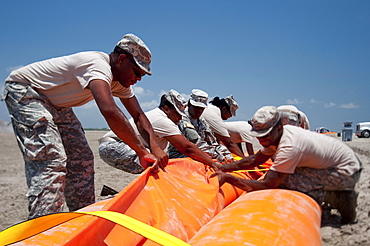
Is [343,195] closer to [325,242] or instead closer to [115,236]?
[325,242]

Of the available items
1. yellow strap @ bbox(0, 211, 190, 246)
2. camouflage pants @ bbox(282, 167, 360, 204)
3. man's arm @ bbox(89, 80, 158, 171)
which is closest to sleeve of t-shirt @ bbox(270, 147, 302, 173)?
camouflage pants @ bbox(282, 167, 360, 204)

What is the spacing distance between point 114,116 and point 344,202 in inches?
82.9

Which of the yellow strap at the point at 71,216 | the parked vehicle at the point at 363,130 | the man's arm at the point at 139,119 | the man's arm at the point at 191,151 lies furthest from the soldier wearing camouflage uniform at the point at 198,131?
the parked vehicle at the point at 363,130

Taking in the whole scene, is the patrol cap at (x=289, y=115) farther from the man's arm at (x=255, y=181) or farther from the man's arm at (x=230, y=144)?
the man's arm at (x=255, y=181)

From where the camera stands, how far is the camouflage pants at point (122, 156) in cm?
380

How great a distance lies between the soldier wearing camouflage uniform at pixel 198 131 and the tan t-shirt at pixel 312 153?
4.09ft

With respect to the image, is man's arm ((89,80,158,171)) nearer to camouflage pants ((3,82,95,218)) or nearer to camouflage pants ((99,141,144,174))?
camouflage pants ((3,82,95,218))

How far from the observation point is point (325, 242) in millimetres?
Result: 2711

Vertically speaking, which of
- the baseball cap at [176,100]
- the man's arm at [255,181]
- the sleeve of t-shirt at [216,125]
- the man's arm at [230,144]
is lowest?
the man's arm at [230,144]

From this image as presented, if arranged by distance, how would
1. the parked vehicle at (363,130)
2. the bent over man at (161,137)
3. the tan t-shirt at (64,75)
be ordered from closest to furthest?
the tan t-shirt at (64,75) < the bent over man at (161,137) < the parked vehicle at (363,130)

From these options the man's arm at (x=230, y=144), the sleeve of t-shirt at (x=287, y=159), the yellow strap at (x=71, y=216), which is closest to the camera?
the yellow strap at (x=71, y=216)

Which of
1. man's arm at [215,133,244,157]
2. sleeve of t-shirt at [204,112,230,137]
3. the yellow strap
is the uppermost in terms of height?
the yellow strap

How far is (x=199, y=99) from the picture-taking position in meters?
4.62

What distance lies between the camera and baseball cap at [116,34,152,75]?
2.49 m
